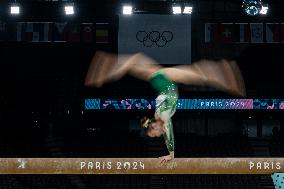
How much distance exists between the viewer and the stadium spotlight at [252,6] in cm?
1335

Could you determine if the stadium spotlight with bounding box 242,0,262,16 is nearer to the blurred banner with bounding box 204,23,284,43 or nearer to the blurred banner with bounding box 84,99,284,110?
the blurred banner with bounding box 204,23,284,43

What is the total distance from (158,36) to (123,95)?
4688 mm

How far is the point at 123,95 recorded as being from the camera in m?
18.5

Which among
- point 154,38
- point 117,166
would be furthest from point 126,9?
point 117,166

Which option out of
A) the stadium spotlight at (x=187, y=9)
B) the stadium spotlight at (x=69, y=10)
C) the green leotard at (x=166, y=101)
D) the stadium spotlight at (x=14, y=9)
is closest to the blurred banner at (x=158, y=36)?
the stadium spotlight at (x=187, y=9)

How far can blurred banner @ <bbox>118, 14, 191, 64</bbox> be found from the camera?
14016 mm

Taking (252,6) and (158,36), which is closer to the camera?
(252,6)

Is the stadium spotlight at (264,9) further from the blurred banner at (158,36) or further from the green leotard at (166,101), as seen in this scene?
the green leotard at (166,101)

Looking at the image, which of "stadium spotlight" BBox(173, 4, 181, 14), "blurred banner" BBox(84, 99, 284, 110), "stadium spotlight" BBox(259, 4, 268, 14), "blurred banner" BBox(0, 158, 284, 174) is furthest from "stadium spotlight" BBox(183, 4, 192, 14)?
"blurred banner" BBox(0, 158, 284, 174)

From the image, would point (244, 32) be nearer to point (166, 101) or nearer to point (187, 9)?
point (187, 9)

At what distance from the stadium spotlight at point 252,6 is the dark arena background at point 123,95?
0.03 metres

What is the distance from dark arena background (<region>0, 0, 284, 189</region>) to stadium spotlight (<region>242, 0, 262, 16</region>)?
0.03 meters
